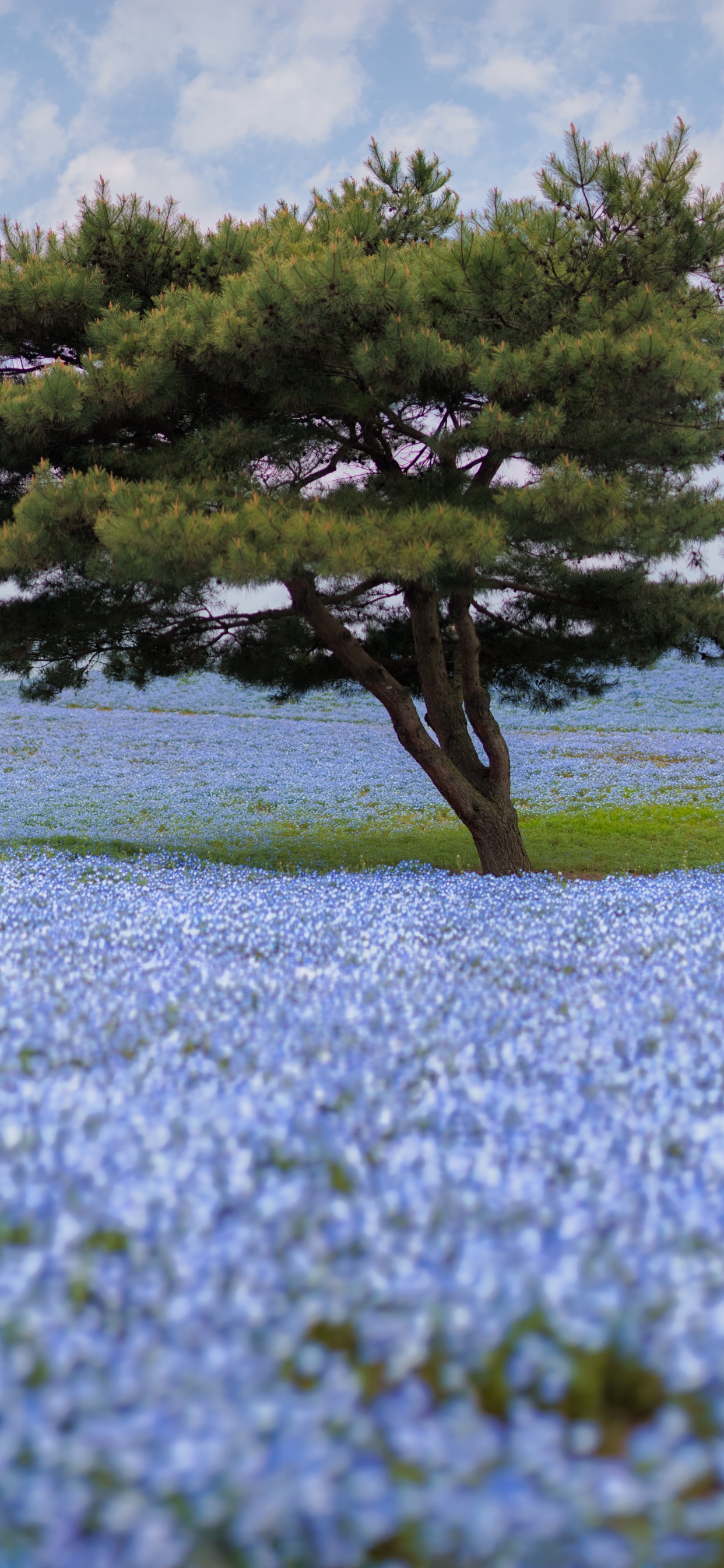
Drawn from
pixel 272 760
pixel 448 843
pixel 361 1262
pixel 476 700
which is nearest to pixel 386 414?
pixel 476 700

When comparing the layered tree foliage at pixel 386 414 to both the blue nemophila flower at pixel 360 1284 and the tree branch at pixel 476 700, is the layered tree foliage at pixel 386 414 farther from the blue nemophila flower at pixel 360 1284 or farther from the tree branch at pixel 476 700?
the blue nemophila flower at pixel 360 1284

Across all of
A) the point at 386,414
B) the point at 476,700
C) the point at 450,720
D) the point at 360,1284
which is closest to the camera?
the point at 360,1284

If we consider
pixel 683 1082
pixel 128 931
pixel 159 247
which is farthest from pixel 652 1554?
pixel 159 247

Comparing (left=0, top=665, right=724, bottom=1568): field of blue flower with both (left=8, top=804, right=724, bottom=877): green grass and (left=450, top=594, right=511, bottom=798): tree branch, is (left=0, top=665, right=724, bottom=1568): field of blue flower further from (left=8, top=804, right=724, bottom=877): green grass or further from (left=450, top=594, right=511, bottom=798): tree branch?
(left=8, top=804, right=724, bottom=877): green grass

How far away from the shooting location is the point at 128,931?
6.00 meters

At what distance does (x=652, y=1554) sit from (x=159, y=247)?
1273cm

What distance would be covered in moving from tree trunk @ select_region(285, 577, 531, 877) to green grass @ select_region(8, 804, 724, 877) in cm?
157

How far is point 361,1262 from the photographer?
2.19 metres

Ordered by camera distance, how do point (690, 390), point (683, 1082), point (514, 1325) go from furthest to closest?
A: point (690, 390) < point (683, 1082) < point (514, 1325)

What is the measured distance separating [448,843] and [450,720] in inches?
189

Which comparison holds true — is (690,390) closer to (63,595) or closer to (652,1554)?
(63,595)

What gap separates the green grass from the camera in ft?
47.9

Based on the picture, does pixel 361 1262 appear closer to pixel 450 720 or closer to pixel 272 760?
pixel 450 720

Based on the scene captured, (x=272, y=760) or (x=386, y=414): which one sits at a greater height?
(x=386, y=414)
